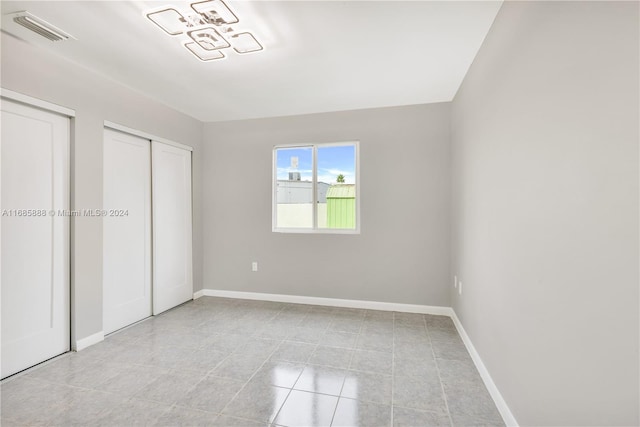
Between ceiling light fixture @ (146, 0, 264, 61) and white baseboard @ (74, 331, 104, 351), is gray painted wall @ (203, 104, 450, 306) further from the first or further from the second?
ceiling light fixture @ (146, 0, 264, 61)

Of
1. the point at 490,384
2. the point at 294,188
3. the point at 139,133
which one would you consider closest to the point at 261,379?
the point at 490,384

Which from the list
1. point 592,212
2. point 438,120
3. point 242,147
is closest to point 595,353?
point 592,212

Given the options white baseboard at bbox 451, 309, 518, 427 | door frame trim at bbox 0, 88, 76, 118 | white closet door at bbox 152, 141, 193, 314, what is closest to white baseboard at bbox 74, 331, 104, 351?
white closet door at bbox 152, 141, 193, 314

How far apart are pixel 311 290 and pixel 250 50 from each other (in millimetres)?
2880

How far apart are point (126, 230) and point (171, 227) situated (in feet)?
2.08

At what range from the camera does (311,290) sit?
387 centimetres

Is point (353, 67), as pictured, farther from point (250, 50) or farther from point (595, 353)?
point (595, 353)

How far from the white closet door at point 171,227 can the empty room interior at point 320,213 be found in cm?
3

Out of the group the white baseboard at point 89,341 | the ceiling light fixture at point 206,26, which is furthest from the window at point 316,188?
the white baseboard at point 89,341

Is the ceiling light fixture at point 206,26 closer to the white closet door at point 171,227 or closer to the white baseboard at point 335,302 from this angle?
the white closet door at point 171,227

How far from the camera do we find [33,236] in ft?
7.45

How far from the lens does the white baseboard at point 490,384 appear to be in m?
1.65

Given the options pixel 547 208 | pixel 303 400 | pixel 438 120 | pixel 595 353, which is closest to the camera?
pixel 595 353

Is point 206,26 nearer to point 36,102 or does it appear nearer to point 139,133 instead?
point 36,102
